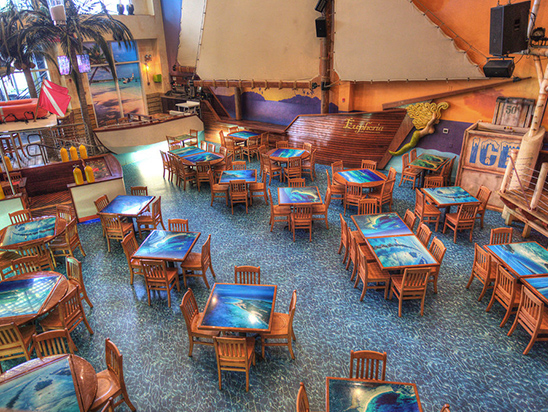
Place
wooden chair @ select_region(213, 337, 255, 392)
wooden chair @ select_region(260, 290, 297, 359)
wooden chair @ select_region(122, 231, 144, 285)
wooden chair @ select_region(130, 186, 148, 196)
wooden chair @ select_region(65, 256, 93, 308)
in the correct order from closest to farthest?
wooden chair @ select_region(213, 337, 255, 392), wooden chair @ select_region(260, 290, 297, 359), wooden chair @ select_region(65, 256, 93, 308), wooden chair @ select_region(122, 231, 144, 285), wooden chair @ select_region(130, 186, 148, 196)

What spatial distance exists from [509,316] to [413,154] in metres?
5.66

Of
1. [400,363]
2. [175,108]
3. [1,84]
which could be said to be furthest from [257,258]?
[1,84]

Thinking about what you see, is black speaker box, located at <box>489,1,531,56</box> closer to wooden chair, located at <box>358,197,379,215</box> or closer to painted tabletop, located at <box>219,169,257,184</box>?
wooden chair, located at <box>358,197,379,215</box>

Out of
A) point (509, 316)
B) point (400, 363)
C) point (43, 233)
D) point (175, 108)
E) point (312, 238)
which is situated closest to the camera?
point (400, 363)

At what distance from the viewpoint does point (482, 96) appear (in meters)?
8.87

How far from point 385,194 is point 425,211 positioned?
37.6 inches

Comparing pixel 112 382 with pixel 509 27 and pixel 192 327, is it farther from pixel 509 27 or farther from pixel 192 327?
pixel 509 27

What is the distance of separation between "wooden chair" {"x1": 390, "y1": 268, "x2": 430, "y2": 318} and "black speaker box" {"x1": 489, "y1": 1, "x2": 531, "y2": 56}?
4018 mm

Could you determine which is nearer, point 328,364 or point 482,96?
point 328,364

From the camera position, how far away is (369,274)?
229 inches

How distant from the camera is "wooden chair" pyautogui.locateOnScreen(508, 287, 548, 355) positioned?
4.52 metres

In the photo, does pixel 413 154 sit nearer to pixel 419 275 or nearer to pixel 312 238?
pixel 312 238

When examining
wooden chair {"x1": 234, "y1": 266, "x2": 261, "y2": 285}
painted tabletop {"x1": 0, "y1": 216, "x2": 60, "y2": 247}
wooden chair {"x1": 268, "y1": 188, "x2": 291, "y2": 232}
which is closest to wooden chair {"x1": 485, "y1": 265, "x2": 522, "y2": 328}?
wooden chair {"x1": 234, "y1": 266, "x2": 261, "y2": 285}

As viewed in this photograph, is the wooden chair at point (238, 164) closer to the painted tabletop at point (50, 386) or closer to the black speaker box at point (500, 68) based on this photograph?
the black speaker box at point (500, 68)
